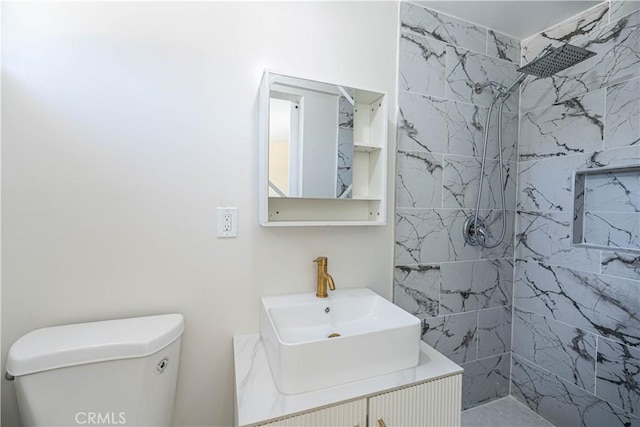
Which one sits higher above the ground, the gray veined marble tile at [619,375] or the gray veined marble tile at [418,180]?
the gray veined marble tile at [418,180]

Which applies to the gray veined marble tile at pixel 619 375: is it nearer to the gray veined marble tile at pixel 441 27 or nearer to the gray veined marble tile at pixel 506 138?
the gray veined marble tile at pixel 506 138

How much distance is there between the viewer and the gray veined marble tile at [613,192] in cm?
130

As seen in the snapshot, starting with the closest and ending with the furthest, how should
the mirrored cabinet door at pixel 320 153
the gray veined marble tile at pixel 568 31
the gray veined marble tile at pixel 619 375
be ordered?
the mirrored cabinet door at pixel 320 153 → the gray veined marble tile at pixel 619 375 → the gray veined marble tile at pixel 568 31

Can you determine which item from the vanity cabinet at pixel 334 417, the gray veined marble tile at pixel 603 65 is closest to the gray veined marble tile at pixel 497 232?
the gray veined marble tile at pixel 603 65

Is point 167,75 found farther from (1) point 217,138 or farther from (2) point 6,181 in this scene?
(2) point 6,181

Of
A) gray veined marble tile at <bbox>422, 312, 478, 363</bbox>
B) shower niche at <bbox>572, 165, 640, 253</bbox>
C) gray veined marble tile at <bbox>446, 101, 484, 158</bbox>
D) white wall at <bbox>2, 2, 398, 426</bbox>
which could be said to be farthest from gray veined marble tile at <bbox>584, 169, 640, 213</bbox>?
white wall at <bbox>2, 2, 398, 426</bbox>

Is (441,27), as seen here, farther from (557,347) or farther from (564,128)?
(557,347)

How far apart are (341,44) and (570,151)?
1.34 meters

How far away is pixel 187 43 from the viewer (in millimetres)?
1096

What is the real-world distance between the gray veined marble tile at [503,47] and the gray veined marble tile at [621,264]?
1.22 metres

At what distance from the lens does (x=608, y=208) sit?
1383 mm

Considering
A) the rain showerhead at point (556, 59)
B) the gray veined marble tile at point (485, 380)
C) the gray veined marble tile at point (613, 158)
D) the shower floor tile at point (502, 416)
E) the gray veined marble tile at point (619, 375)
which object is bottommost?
the shower floor tile at point (502, 416)

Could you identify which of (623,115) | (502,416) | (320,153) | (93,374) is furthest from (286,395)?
(623,115)

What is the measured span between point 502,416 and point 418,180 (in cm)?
146
